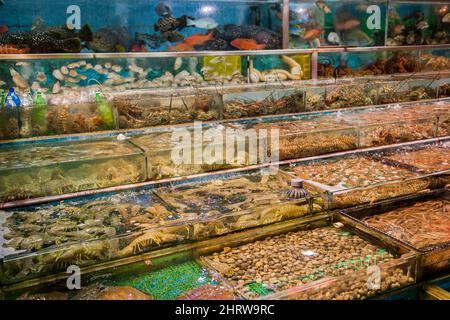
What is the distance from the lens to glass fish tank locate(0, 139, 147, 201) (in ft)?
8.09

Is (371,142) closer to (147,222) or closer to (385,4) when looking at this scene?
(147,222)

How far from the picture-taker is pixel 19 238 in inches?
79.5

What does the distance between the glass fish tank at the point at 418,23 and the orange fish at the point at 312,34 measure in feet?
3.34

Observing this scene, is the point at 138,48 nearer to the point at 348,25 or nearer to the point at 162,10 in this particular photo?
the point at 162,10

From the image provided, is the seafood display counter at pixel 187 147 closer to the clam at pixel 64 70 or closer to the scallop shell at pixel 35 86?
the scallop shell at pixel 35 86

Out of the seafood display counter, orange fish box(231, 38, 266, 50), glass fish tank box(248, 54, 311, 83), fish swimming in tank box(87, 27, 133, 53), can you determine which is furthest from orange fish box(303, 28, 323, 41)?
fish swimming in tank box(87, 27, 133, 53)

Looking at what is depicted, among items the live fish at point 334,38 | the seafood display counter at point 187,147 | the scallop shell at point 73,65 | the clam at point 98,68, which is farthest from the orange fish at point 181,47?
the live fish at point 334,38

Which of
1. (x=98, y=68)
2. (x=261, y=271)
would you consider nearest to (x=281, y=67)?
(x=98, y=68)

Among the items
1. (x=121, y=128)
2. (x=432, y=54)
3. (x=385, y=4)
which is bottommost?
(x=121, y=128)

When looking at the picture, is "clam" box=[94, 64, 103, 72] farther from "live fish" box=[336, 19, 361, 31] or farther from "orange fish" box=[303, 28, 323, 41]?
"live fish" box=[336, 19, 361, 31]

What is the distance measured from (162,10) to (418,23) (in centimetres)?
358

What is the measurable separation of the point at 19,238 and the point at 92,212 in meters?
0.41

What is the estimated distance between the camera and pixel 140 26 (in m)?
4.80
